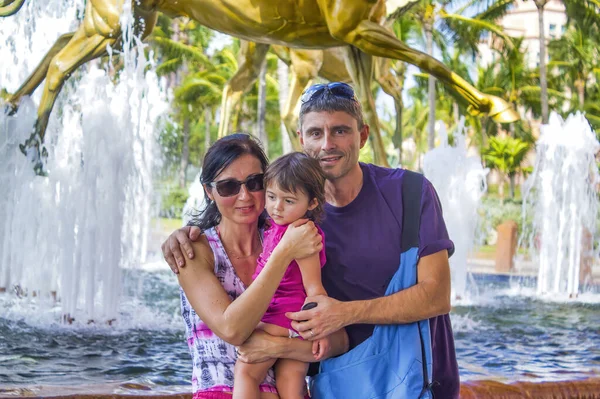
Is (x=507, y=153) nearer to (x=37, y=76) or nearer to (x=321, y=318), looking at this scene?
(x=37, y=76)

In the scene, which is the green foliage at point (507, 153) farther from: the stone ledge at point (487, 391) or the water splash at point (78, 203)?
the stone ledge at point (487, 391)

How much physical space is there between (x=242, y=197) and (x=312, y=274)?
0.27 metres

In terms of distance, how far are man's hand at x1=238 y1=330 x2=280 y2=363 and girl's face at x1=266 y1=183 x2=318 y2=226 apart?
293mm

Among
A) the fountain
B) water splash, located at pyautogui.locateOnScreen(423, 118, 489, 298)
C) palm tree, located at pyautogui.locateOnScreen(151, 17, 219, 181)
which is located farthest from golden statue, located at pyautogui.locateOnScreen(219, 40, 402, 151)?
palm tree, located at pyautogui.locateOnScreen(151, 17, 219, 181)

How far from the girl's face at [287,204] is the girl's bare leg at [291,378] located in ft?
1.17

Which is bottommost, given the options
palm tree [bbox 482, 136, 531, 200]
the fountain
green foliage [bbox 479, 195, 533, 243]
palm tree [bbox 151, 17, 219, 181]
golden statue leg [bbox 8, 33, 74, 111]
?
the fountain

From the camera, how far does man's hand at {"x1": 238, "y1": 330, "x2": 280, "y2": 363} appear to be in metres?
2.03

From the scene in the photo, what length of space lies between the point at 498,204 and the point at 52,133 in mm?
18576

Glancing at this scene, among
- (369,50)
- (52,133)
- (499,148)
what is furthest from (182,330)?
(499,148)

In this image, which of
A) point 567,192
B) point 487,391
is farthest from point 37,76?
point 567,192

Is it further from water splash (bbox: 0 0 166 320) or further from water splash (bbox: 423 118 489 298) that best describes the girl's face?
water splash (bbox: 423 118 489 298)

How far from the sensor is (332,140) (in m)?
2.16

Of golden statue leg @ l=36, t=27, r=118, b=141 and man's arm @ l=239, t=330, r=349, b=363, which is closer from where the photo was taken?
man's arm @ l=239, t=330, r=349, b=363

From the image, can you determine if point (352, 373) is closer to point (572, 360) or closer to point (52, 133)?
point (572, 360)
